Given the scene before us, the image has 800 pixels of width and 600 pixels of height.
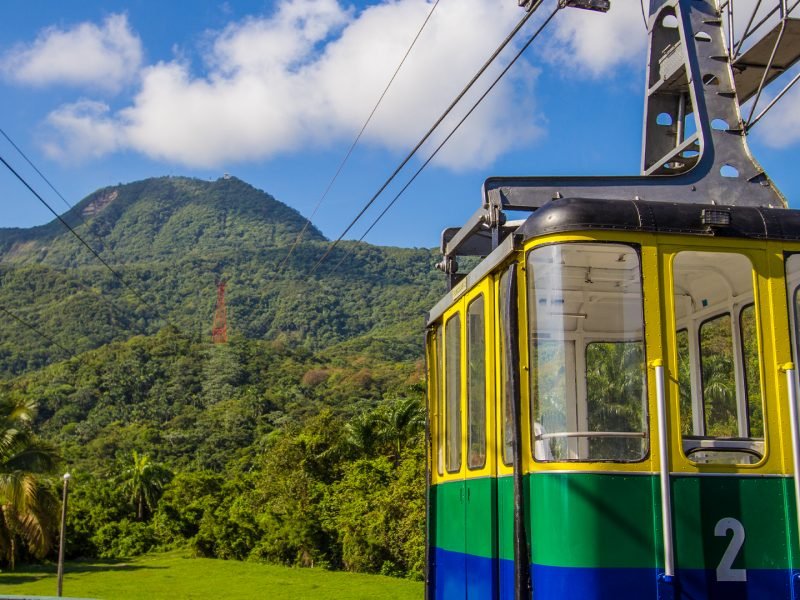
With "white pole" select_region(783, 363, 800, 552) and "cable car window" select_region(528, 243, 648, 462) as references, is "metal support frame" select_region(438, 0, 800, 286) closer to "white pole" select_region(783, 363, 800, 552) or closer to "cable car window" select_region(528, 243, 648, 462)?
"cable car window" select_region(528, 243, 648, 462)

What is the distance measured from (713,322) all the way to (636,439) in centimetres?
141

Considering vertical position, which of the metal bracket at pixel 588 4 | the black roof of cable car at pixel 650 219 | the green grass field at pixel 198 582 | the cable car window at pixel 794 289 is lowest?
the green grass field at pixel 198 582

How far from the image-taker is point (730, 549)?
4.83m

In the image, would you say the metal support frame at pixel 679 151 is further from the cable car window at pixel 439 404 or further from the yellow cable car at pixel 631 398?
the cable car window at pixel 439 404

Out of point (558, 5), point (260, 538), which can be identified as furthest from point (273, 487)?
point (558, 5)

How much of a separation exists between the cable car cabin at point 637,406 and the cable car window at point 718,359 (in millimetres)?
13

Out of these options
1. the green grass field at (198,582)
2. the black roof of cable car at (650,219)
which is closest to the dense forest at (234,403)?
the green grass field at (198,582)

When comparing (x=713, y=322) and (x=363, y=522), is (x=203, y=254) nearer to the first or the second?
(x=363, y=522)

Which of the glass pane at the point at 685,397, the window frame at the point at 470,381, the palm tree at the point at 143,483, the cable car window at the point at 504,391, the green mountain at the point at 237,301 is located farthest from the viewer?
the green mountain at the point at 237,301

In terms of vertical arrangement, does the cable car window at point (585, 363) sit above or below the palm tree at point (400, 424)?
below

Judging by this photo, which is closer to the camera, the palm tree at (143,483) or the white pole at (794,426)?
the white pole at (794,426)

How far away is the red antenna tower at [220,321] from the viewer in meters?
126

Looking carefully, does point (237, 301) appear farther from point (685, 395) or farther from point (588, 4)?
point (685, 395)

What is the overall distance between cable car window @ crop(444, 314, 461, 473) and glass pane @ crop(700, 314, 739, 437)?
5.25ft
